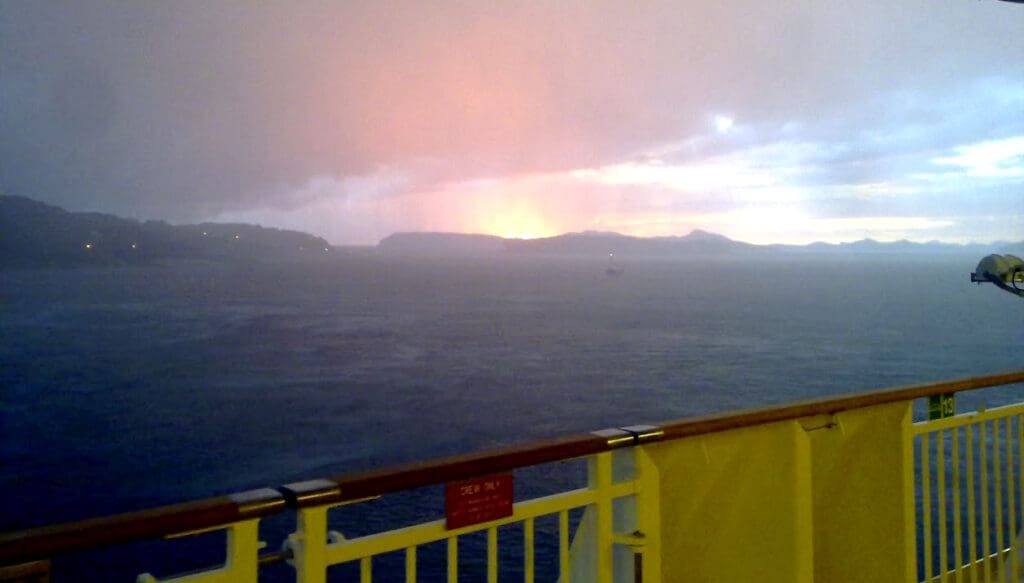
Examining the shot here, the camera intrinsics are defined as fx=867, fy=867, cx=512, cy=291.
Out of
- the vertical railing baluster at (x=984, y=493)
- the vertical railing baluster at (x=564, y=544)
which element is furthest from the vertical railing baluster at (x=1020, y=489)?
the vertical railing baluster at (x=564, y=544)

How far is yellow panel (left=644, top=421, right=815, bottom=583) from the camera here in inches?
83.7

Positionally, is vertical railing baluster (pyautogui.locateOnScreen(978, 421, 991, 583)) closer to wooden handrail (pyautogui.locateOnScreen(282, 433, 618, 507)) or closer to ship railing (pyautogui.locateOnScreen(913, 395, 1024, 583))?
ship railing (pyautogui.locateOnScreen(913, 395, 1024, 583))

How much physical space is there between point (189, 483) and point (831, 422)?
34601mm

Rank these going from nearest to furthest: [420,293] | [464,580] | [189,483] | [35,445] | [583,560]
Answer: [583,560]
[464,580]
[189,483]
[35,445]
[420,293]

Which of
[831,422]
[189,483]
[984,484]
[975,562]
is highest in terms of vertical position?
[831,422]

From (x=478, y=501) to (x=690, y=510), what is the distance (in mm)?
674

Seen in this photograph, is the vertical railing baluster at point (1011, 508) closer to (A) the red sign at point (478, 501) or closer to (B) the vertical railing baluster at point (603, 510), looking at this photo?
(B) the vertical railing baluster at point (603, 510)

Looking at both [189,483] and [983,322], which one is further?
[983,322]

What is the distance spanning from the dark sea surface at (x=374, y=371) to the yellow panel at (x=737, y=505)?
1354 cm

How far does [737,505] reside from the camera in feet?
7.38

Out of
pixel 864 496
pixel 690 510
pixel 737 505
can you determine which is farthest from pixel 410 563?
pixel 864 496

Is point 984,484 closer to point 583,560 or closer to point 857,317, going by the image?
point 583,560

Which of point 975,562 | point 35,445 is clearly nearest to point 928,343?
point 35,445

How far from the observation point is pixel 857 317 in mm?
81938
